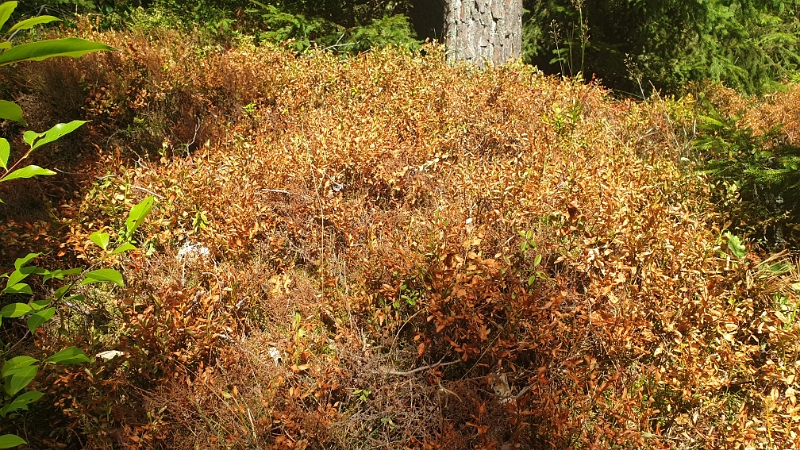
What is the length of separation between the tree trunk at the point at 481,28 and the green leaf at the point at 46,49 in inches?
239

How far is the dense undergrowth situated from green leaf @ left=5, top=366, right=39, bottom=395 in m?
1.40

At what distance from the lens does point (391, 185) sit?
4426mm

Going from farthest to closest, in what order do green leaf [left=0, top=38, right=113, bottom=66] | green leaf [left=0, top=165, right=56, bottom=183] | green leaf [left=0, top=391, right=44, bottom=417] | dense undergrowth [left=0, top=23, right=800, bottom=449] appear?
dense undergrowth [left=0, top=23, right=800, bottom=449], green leaf [left=0, top=391, right=44, bottom=417], green leaf [left=0, top=165, right=56, bottom=183], green leaf [left=0, top=38, right=113, bottom=66]

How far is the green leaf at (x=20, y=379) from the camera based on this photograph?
1.41 metres

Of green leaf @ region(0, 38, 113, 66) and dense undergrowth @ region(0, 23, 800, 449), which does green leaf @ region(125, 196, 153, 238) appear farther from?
dense undergrowth @ region(0, 23, 800, 449)

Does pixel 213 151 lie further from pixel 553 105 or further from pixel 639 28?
pixel 639 28

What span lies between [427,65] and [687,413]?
4354 mm

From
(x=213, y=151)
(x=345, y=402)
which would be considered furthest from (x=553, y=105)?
(x=345, y=402)

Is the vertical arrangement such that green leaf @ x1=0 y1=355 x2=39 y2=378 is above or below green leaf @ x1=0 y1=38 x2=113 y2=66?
below

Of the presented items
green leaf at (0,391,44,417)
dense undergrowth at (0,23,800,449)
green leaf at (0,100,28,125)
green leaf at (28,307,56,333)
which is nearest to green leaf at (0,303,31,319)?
green leaf at (28,307,56,333)

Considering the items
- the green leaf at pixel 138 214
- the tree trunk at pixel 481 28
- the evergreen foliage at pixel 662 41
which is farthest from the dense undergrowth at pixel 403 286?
the evergreen foliage at pixel 662 41

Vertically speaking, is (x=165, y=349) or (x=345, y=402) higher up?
(x=165, y=349)

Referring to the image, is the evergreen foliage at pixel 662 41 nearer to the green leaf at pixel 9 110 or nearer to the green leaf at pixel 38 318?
the green leaf at pixel 38 318

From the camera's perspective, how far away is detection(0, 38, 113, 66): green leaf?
97 cm
